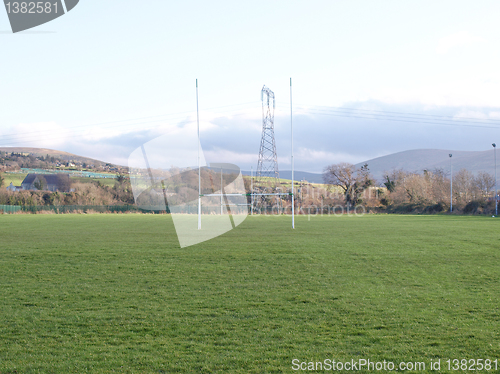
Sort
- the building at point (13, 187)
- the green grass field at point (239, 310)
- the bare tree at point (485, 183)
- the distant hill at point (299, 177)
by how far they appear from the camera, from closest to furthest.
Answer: the green grass field at point (239, 310)
the distant hill at point (299, 177)
the bare tree at point (485, 183)
the building at point (13, 187)

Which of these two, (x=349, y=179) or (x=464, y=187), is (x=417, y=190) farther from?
(x=349, y=179)

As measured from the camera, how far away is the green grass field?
4.05 metres

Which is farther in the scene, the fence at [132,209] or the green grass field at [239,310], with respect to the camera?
the fence at [132,209]

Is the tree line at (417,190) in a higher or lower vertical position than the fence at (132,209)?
higher

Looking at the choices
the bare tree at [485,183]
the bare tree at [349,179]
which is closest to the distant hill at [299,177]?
the bare tree at [349,179]

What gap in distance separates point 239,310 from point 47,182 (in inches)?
2697

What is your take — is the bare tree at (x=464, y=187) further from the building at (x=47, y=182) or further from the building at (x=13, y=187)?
the building at (x=13, y=187)

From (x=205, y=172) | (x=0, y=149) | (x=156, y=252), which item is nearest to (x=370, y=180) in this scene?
(x=205, y=172)

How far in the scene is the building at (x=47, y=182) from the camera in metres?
64.1

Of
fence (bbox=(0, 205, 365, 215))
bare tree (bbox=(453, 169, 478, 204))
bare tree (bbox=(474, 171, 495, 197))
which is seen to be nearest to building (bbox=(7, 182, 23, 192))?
fence (bbox=(0, 205, 365, 215))

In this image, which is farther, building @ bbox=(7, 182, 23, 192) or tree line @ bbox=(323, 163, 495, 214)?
building @ bbox=(7, 182, 23, 192)

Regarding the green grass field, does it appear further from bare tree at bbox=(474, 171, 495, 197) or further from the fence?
bare tree at bbox=(474, 171, 495, 197)

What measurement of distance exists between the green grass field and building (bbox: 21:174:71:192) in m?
58.0

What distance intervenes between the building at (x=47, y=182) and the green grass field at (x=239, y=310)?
58.0m
